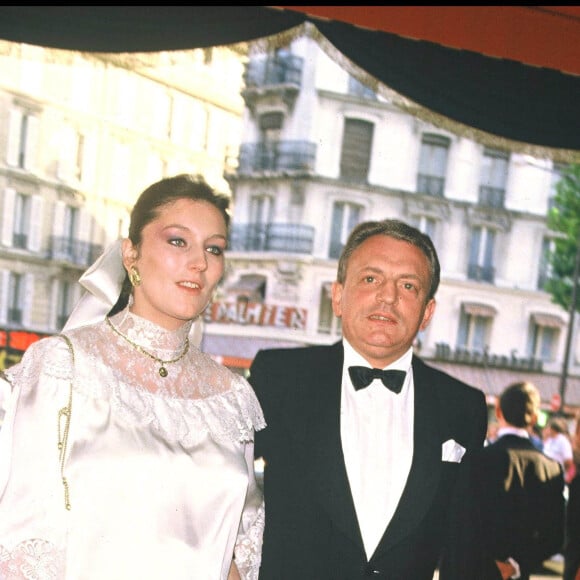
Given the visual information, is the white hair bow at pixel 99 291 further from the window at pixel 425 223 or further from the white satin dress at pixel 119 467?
the window at pixel 425 223

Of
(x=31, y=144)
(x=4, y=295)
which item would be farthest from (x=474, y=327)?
(x=31, y=144)

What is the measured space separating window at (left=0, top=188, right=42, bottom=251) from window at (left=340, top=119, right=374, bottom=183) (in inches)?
290

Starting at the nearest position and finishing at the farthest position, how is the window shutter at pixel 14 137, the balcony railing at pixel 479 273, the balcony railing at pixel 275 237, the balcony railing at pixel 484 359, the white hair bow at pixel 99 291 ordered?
1. the white hair bow at pixel 99 291
2. the window shutter at pixel 14 137
3. the balcony railing at pixel 275 237
4. the balcony railing at pixel 484 359
5. the balcony railing at pixel 479 273

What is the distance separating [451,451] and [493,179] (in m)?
15.0

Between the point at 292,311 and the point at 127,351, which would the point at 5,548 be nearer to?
the point at 127,351

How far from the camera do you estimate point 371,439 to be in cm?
224

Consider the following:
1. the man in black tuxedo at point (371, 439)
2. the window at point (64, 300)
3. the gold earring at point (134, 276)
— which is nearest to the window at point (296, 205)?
the window at point (64, 300)

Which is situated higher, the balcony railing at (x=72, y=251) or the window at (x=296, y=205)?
the window at (x=296, y=205)

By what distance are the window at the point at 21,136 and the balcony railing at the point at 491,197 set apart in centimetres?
1009

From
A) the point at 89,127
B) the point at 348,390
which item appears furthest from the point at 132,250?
the point at 89,127

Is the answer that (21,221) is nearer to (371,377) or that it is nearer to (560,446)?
(560,446)

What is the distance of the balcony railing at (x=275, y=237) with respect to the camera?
14.3m

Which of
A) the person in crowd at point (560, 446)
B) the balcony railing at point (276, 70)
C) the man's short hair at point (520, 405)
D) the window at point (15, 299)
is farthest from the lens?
the balcony railing at point (276, 70)

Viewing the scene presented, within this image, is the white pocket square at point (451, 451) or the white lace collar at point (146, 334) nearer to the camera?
the white lace collar at point (146, 334)
